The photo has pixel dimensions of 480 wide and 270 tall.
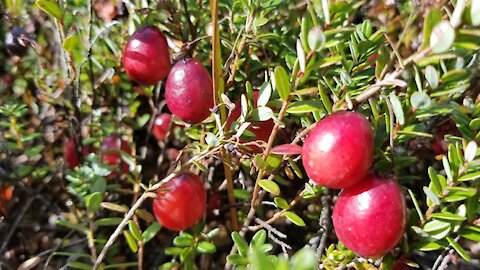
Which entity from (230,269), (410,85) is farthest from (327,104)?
(230,269)

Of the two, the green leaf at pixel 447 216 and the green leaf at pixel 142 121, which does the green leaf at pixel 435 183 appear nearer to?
the green leaf at pixel 447 216

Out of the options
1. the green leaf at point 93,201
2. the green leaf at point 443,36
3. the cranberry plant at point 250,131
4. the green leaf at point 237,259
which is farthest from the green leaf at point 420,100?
the green leaf at point 93,201

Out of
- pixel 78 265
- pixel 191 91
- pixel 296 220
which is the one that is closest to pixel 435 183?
pixel 296 220

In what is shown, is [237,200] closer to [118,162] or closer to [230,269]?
[230,269]

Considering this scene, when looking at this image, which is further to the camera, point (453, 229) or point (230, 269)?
point (230, 269)

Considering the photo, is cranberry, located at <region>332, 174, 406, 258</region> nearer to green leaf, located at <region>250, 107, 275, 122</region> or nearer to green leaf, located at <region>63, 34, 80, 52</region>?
green leaf, located at <region>250, 107, 275, 122</region>

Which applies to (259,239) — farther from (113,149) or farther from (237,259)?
(113,149)

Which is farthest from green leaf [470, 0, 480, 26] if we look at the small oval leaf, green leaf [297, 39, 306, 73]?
the small oval leaf
